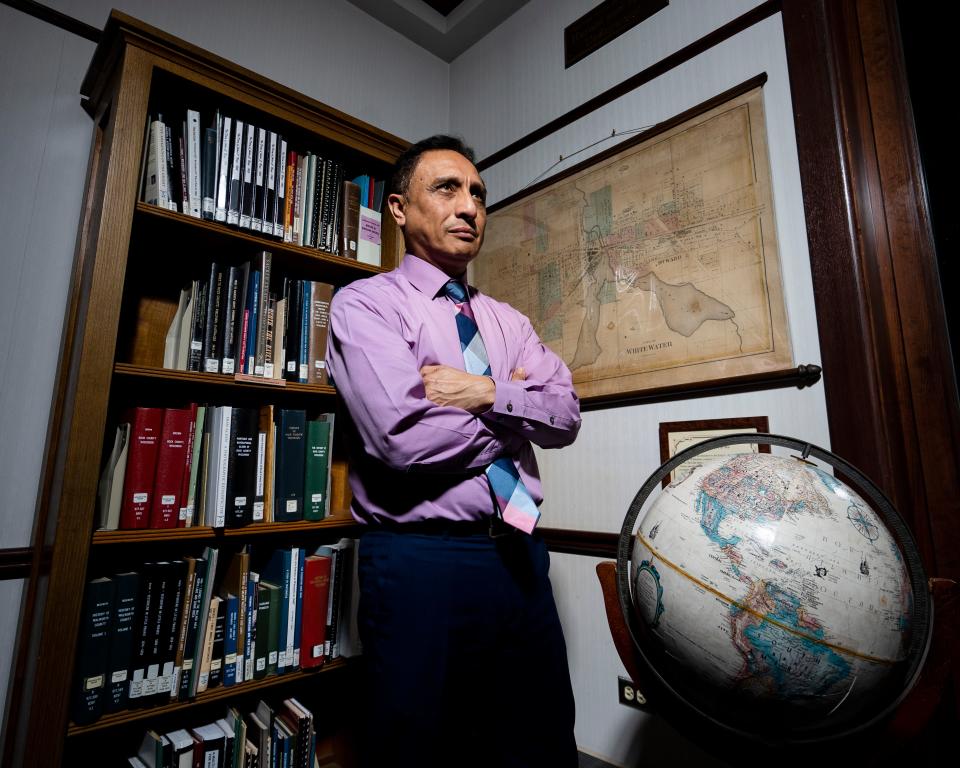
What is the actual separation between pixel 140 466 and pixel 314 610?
644mm

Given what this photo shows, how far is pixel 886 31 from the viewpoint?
142cm

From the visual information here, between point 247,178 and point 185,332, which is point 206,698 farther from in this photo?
point 247,178

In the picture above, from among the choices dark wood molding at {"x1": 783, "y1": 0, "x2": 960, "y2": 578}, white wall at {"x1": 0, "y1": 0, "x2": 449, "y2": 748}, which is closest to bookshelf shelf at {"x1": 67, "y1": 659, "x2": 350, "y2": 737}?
white wall at {"x1": 0, "y1": 0, "x2": 449, "y2": 748}

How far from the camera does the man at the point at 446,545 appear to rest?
3.41 feet

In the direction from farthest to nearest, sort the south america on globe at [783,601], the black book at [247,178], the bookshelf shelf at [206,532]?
the black book at [247,178]
the bookshelf shelf at [206,532]
the south america on globe at [783,601]

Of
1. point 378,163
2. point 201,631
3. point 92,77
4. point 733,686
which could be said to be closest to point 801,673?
point 733,686

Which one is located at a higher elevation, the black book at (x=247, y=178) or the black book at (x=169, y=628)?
the black book at (x=247, y=178)

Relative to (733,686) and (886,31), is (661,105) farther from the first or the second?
(733,686)

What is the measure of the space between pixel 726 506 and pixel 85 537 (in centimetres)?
135

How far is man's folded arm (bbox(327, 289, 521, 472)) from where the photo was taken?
3.42ft

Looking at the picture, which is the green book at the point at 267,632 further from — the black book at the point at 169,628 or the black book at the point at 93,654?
the black book at the point at 93,654

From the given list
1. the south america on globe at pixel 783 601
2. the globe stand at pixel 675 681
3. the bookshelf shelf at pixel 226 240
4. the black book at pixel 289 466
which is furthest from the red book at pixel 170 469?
the south america on globe at pixel 783 601

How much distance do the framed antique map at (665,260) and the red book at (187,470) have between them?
1197 millimetres

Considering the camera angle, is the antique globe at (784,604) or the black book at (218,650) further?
the black book at (218,650)
